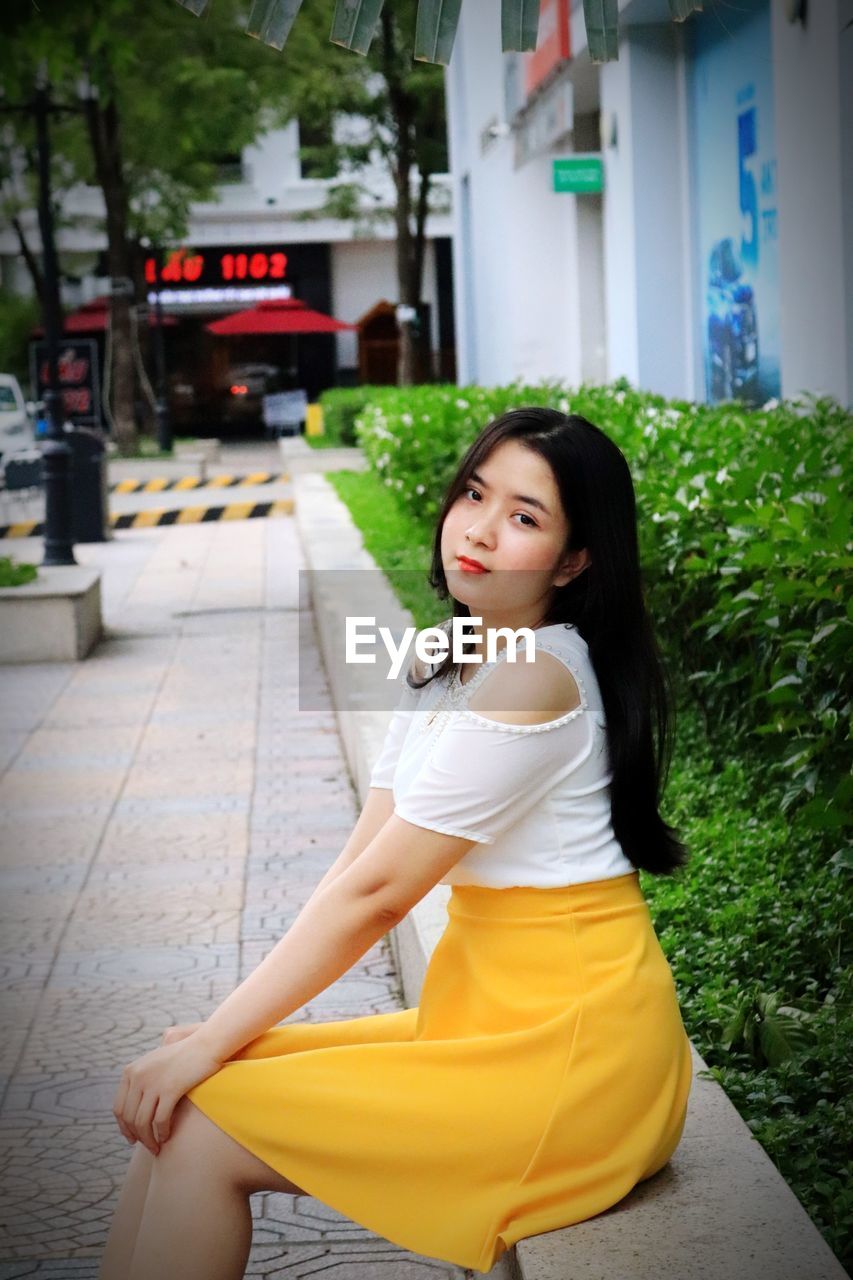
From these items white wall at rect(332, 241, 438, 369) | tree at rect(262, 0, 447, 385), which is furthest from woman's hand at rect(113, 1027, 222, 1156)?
white wall at rect(332, 241, 438, 369)

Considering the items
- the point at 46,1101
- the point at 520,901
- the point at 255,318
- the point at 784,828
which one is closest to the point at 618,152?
the point at 784,828

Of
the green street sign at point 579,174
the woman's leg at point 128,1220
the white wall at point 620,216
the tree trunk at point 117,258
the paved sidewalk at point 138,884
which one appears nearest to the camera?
the woman's leg at point 128,1220

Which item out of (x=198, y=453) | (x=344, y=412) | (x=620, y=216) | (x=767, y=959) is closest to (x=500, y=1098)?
(x=767, y=959)

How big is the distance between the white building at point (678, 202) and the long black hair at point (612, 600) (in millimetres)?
1616

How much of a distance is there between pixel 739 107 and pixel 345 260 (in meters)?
30.5

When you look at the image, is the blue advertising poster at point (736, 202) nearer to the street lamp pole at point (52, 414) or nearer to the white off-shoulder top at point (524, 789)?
the street lamp pole at point (52, 414)

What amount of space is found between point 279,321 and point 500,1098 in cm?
3431

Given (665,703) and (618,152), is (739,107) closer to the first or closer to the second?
(618,152)

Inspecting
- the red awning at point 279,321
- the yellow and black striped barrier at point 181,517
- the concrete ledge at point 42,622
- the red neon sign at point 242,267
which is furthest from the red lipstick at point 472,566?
the red neon sign at point 242,267

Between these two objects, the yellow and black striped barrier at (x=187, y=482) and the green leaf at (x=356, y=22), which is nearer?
the green leaf at (x=356, y=22)

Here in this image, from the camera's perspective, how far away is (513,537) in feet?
8.21

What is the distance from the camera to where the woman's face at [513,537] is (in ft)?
8.22

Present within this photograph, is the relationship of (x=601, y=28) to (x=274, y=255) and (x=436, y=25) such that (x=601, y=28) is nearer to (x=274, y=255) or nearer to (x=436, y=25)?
(x=436, y=25)

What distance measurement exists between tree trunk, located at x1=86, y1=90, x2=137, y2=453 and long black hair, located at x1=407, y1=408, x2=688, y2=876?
25015 mm
